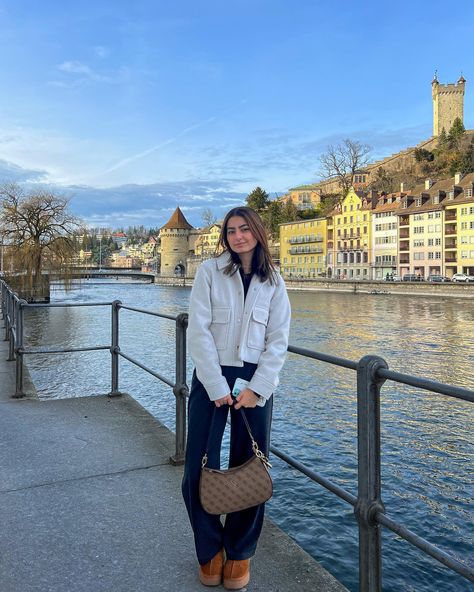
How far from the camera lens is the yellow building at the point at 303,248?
270 feet

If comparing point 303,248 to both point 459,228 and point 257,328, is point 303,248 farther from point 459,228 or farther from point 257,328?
point 257,328

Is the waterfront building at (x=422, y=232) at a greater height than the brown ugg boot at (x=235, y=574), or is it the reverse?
the waterfront building at (x=422, y=232)

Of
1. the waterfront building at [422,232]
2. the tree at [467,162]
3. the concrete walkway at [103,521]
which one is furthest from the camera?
the tree at [467,162]

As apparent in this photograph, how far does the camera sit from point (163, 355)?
17406mm

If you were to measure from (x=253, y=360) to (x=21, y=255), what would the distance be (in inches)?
1415

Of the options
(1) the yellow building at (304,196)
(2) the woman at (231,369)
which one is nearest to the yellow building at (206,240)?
(1) the yellow building at (304,196)

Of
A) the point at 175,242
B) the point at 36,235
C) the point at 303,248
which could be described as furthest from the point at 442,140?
the point at 36,235

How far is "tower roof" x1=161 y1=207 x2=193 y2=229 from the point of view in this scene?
353ft

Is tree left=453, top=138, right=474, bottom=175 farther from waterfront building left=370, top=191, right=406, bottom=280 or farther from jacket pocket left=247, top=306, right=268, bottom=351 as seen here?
jacket pocket left=247, top=306, right=268, bottom=351

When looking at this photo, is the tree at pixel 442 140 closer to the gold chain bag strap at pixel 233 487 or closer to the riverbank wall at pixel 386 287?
the riverbank wall at pixel 386 287

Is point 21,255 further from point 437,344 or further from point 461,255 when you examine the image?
point 461,255

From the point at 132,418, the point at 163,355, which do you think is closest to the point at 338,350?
the point at 163,355

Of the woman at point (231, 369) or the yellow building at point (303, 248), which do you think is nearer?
the woman at point (231, 369)

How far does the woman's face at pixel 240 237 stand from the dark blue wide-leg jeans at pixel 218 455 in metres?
0.47
